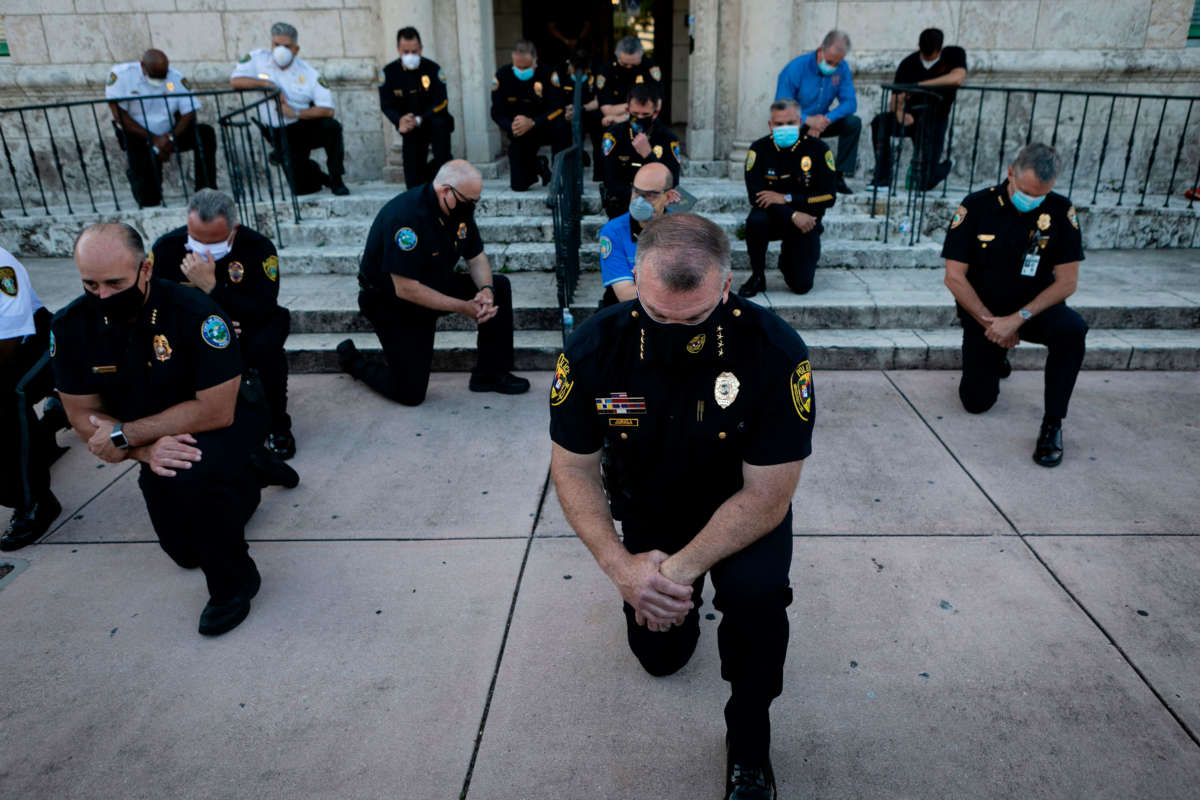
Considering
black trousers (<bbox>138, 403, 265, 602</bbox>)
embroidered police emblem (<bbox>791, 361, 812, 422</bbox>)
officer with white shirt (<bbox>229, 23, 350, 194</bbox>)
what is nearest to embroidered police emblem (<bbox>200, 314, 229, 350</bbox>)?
black trousers (<bbox>138, 403, 265, 602</bbox>)

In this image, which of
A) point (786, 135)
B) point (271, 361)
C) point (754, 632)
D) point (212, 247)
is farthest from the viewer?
point (786, 135)

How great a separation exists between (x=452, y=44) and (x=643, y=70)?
192 cm

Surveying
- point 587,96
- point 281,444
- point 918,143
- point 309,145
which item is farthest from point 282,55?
point 918,143

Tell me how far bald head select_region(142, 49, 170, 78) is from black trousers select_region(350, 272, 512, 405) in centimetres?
400

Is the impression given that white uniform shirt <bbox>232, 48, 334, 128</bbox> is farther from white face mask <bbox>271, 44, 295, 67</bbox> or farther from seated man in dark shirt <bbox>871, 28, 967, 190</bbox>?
seated man in dark shirt <bbox>871, 28, 967, 190</bbox>

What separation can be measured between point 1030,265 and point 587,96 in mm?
Result: 4802

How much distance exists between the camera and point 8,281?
377 centimetres

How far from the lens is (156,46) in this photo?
27.1 feet

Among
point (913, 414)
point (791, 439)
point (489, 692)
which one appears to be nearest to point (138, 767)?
point (489, 692)

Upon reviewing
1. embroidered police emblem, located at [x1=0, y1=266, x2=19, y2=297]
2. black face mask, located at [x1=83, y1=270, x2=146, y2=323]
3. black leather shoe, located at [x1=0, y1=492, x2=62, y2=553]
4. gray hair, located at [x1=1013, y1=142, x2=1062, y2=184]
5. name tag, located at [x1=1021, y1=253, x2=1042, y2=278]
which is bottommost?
black leather shoe, located at [x1=0, y1=492, x2=62, y2=553]

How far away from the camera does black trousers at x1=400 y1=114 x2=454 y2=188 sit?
24.2 ft

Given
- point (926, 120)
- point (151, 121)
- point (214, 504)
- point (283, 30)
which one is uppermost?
point (283, 30)

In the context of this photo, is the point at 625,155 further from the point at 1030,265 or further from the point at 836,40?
the point at 1030,265

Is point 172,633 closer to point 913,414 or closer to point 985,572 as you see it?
point 985,572
